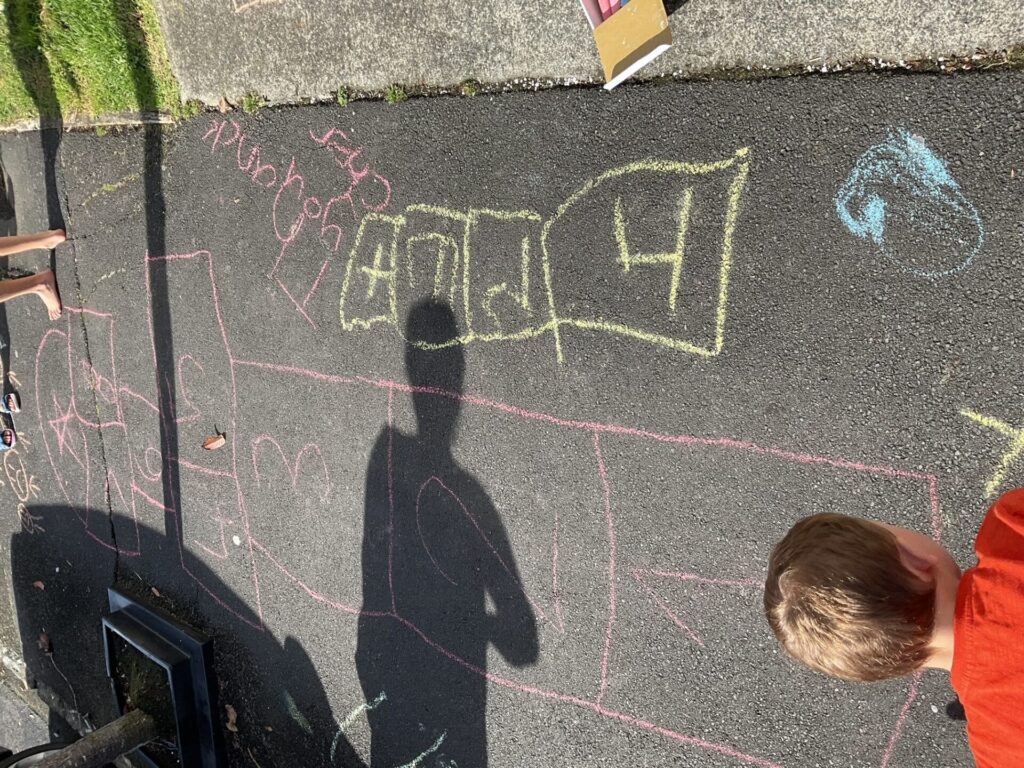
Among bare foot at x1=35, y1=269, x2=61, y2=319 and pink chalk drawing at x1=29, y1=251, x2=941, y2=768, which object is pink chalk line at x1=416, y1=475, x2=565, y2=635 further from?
bare foot at x1=35, y1=269, x2=61, y2=319

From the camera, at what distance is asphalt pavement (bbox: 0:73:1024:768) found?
2260 mm

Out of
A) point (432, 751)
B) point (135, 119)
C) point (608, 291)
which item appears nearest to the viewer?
point (608, 291)

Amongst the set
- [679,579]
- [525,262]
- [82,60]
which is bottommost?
[679,579]

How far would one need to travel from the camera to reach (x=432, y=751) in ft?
11.0

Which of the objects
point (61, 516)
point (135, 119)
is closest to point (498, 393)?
point (135, 119)

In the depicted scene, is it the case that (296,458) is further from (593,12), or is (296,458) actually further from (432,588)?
(593,12)

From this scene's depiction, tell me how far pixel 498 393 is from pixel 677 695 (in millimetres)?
1384

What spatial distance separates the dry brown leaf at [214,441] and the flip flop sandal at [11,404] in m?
2.22

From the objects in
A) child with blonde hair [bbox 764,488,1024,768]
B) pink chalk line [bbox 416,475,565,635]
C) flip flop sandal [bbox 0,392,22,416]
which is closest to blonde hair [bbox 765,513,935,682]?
child with blonde hair [bbox 764,488,1024,768]

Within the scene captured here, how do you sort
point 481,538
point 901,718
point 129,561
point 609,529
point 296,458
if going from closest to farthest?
point 901,718
point 609,529
point 481,538
point 296,458
point 129,561

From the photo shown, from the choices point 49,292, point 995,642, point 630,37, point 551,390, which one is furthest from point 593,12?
point 49,292

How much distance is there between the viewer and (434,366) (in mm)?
3133

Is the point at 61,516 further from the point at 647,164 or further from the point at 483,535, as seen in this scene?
the point at 647,164

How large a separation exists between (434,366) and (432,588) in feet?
3.39
